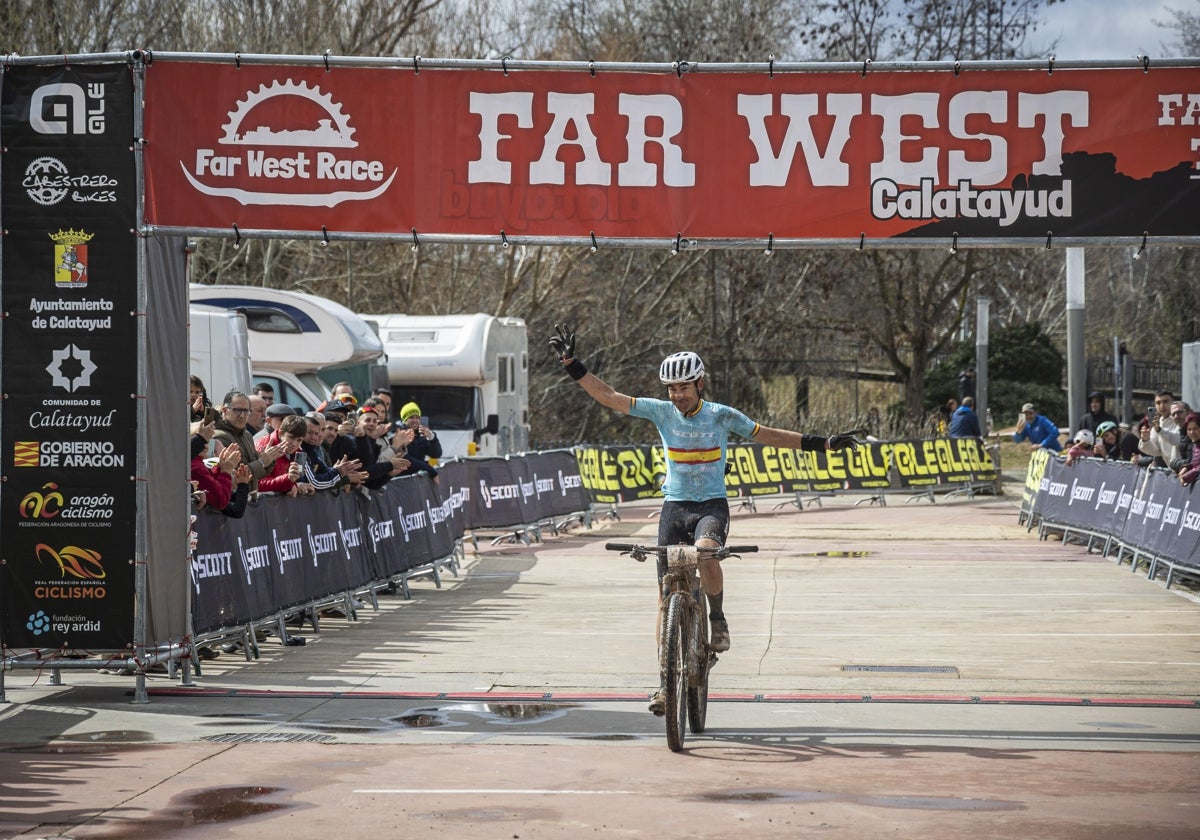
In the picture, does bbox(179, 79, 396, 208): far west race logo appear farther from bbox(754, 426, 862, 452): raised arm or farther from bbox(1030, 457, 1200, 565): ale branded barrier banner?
bbox(1030, 457, 1200, 565): ale branded barrier banner

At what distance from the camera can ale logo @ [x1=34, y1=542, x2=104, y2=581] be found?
1091 cm

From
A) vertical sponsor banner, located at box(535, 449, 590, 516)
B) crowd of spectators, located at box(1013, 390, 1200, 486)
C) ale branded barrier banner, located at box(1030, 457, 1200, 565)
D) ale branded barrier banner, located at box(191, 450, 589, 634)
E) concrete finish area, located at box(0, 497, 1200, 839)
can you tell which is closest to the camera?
concrete finish area, located at box(0, 497, 1200, 839)

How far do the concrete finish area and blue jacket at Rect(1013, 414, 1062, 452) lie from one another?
40.1 ft

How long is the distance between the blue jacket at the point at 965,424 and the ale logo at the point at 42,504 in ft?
86.9

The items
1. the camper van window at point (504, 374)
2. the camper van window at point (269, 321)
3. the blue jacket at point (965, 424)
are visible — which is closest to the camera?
the camper van window at point (269, 321)

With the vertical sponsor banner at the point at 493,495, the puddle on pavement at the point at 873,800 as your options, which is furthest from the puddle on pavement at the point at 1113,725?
the vertical sponsor banner at the point at 493,495

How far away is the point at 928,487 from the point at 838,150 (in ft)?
79.2

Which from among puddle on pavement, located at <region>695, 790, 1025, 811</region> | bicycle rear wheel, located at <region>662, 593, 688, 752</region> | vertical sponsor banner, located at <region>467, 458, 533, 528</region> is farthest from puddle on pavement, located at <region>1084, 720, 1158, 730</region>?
vertical sponsor banner, located at <region>467, 458, 533, 528</region>

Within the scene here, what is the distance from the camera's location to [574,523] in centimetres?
2816

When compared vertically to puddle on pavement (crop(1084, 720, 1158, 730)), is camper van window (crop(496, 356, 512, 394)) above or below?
above

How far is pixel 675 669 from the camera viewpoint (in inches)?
346

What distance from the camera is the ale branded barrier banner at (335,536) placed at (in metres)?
12.3

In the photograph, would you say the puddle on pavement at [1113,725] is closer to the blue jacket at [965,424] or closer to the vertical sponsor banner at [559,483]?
the vertical sponsor banner at [559,483]

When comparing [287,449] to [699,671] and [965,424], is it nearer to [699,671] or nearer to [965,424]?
[699,671]
